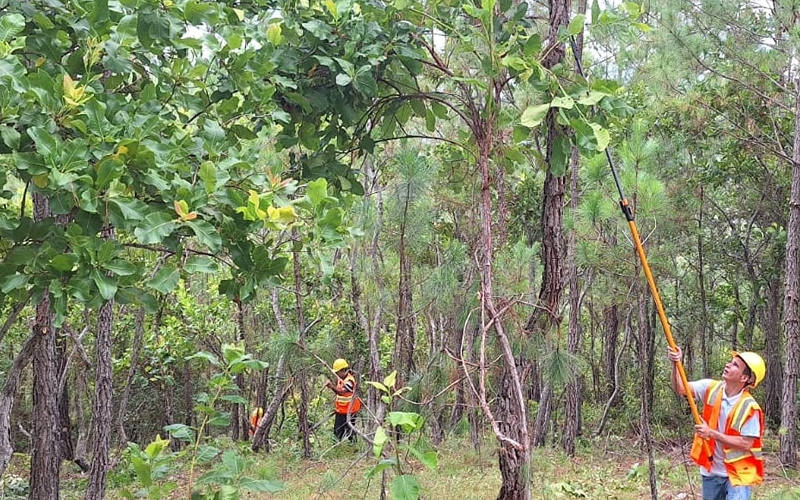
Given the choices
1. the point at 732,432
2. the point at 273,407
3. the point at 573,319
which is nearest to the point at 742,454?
the point at 732,432

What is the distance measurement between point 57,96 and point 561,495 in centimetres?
529

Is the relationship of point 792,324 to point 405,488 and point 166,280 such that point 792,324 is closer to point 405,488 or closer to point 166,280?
point 405,488

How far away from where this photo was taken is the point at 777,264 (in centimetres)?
1038

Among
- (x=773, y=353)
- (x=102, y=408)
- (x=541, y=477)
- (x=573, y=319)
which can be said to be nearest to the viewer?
(x=102, y=408)

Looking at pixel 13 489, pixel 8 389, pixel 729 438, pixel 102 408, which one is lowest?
pixel 13 489

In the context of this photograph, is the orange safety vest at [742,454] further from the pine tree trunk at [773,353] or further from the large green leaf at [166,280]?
the pine tree trunk at [773,353]

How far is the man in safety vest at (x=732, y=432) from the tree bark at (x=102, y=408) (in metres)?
3.91

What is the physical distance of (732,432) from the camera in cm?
385

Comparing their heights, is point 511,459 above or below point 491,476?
above

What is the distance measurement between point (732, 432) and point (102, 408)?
14.5ft

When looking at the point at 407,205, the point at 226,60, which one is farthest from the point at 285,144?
the point at 407,205

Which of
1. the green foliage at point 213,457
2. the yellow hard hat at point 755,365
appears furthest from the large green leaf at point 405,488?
the yellow hard hat at point 755,365

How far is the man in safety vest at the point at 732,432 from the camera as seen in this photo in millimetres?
3801

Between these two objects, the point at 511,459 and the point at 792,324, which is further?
the point at 792,324
